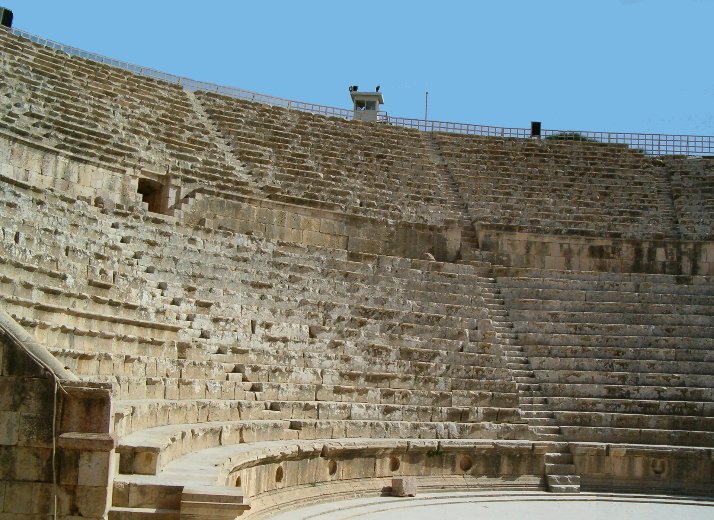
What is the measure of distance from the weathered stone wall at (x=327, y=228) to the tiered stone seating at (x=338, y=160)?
458 millimetres

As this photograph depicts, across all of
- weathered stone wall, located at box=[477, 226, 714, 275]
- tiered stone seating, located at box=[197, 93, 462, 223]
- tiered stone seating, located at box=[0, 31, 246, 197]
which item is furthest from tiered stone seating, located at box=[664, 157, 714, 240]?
tiered stone seating, located at box=[0, 31, 246, 197]

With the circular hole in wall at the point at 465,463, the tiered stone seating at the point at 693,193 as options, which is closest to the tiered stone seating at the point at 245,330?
the circular hole in wall at the point at 465,463

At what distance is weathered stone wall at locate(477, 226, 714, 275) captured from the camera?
2250cm

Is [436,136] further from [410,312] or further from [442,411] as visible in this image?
[442,411]

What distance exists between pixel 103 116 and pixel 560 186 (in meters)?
11.6

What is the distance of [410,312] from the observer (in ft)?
56.3

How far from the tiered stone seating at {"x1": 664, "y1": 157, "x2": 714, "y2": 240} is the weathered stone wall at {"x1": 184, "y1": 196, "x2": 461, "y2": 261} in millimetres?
5897

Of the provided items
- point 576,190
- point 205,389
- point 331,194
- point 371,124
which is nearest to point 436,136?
point 371,124

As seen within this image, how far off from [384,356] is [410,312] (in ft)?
5.48

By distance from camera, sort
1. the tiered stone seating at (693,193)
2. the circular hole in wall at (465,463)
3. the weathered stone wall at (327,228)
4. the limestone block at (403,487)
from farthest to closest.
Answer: the tiered stone seating at (693,193), the weathered stone wall at (327,228), the circular hole in wall at (465,463), the limestone block at (403,487)

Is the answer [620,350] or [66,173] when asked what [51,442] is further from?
[620,350]

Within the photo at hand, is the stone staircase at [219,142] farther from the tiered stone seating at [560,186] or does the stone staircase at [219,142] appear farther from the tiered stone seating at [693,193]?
the tiered stone seating at [693,193]

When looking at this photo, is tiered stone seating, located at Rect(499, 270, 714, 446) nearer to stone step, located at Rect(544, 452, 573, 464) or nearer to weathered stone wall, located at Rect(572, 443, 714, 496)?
weathered stone wall, located at Rect(572, 443, 714, 496)

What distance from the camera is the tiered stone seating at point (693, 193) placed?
2362cm
